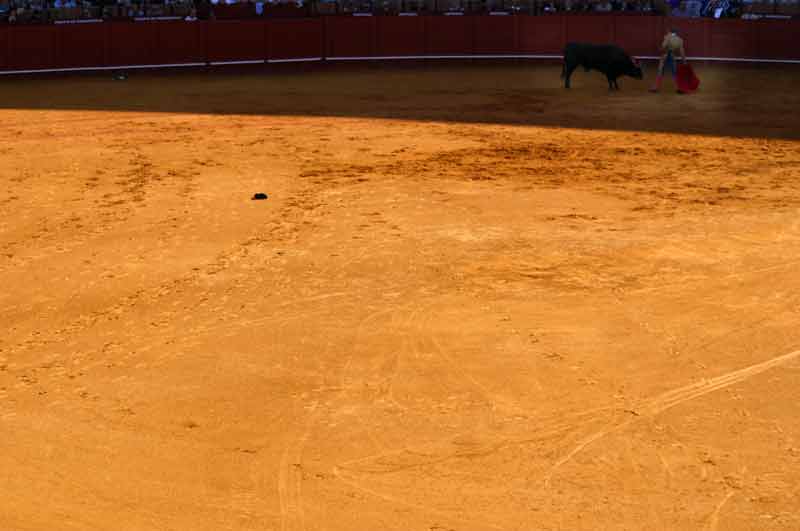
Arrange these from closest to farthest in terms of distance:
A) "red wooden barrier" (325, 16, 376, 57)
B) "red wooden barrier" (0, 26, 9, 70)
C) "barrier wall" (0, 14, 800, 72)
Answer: "red wooden barrier" (0, 26, 9, 70)
"barrier wall" (0, 14, 800, 72)
"red wooden barrier" (325, 16, 376, 57)

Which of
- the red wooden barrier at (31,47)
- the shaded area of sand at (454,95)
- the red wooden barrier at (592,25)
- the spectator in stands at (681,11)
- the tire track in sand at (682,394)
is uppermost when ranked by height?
the spectator in stands at (681,11)

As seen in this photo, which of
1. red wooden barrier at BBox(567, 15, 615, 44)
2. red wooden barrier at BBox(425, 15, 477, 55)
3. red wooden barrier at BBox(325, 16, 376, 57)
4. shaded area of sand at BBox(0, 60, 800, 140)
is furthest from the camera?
red wooden barrier at BBox(425, 15, 477, 55)

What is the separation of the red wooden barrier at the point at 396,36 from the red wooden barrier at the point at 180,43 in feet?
13.8

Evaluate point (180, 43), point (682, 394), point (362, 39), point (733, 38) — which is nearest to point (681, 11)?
point (733, 38)

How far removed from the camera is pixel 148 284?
30.6ft

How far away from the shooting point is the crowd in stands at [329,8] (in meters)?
25.8

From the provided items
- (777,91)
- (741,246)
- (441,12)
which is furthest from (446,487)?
(441,12)

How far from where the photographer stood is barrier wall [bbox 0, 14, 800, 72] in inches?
1001

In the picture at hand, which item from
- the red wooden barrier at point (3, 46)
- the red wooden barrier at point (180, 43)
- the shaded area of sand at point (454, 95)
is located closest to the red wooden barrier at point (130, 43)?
the red wooden barrier at point (180, 43)

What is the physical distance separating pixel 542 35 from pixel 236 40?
289 inches

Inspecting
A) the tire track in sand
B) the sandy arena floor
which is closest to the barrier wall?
the sandy arena floor

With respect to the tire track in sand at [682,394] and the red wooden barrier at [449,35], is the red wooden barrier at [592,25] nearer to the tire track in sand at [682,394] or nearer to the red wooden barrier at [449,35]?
the red wooden barrier at [449,35]

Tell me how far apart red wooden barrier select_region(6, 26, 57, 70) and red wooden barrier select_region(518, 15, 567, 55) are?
10.9 metres

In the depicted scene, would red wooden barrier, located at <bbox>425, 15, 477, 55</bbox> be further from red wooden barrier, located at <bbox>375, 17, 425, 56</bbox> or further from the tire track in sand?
the tire track in sand
